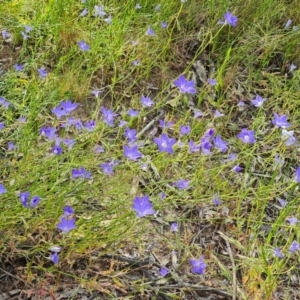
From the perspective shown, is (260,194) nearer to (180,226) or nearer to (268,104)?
(180,226)

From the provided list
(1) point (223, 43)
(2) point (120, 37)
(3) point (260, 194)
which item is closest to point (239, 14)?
(1) point (223, 43)

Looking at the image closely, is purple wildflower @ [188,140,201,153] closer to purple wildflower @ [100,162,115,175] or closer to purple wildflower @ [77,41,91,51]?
purple wildflower @ [100,162,115,175]

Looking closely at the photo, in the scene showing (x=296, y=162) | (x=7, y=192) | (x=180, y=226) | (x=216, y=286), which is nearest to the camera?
(x=7, y=192)

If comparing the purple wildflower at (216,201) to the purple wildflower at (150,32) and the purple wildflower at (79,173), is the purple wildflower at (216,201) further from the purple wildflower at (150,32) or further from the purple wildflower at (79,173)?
the purple wildflower at (150,32)

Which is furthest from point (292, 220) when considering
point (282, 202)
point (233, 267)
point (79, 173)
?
point (79, 173)

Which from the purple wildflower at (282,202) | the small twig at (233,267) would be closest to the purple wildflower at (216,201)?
the small twig at (233,267)

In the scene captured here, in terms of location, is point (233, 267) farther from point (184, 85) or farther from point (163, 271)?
point (184, 85)

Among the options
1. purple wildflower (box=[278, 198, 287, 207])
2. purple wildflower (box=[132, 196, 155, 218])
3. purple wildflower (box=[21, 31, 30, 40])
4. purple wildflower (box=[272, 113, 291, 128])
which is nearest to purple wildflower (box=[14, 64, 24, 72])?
purple wildflower (box=[21, 31, 30, 40])

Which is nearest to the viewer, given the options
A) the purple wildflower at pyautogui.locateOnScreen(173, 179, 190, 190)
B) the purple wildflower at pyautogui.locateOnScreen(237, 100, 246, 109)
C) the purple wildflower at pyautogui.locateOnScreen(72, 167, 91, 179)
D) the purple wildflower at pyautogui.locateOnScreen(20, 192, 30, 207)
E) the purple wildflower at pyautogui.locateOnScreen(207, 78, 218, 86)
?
the purple wildflower at pyautogui.locateOnScreen(20, 192, 30, 207)
